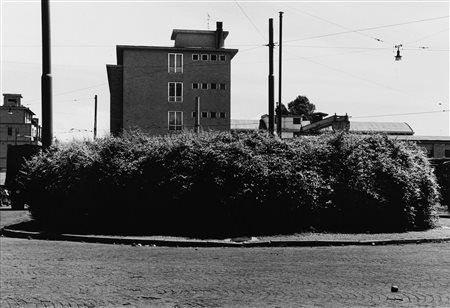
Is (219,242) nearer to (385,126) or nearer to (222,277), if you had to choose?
(222,277)

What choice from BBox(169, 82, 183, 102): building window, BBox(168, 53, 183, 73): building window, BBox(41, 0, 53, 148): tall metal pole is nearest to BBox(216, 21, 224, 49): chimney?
BBox(168, 53, 183, 73): building window

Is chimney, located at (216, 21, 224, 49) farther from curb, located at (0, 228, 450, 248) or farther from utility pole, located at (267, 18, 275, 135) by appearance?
curb, located at (0, 228, 450, 248)

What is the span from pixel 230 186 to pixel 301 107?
97.2 meters

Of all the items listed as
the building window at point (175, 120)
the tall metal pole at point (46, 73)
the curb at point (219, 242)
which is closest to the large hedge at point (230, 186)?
the curb at point (219, 242)

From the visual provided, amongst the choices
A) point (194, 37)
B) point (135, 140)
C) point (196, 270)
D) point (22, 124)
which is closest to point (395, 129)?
point (194, 37)

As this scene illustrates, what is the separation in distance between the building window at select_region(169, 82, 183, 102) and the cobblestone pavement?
45758 millimetres

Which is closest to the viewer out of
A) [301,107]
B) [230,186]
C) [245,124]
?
[230,186]

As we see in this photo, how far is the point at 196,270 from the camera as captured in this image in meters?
8.79

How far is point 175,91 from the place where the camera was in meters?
57.1

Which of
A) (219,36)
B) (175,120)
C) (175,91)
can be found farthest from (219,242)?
(219,36)

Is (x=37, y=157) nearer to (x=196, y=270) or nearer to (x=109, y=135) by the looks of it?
(x=109, y=135)

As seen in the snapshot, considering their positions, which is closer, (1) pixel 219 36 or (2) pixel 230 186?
(2) pixel 230 186

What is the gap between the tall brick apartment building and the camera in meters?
55.7

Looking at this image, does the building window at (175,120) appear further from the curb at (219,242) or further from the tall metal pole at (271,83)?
the curb at (219,242)
